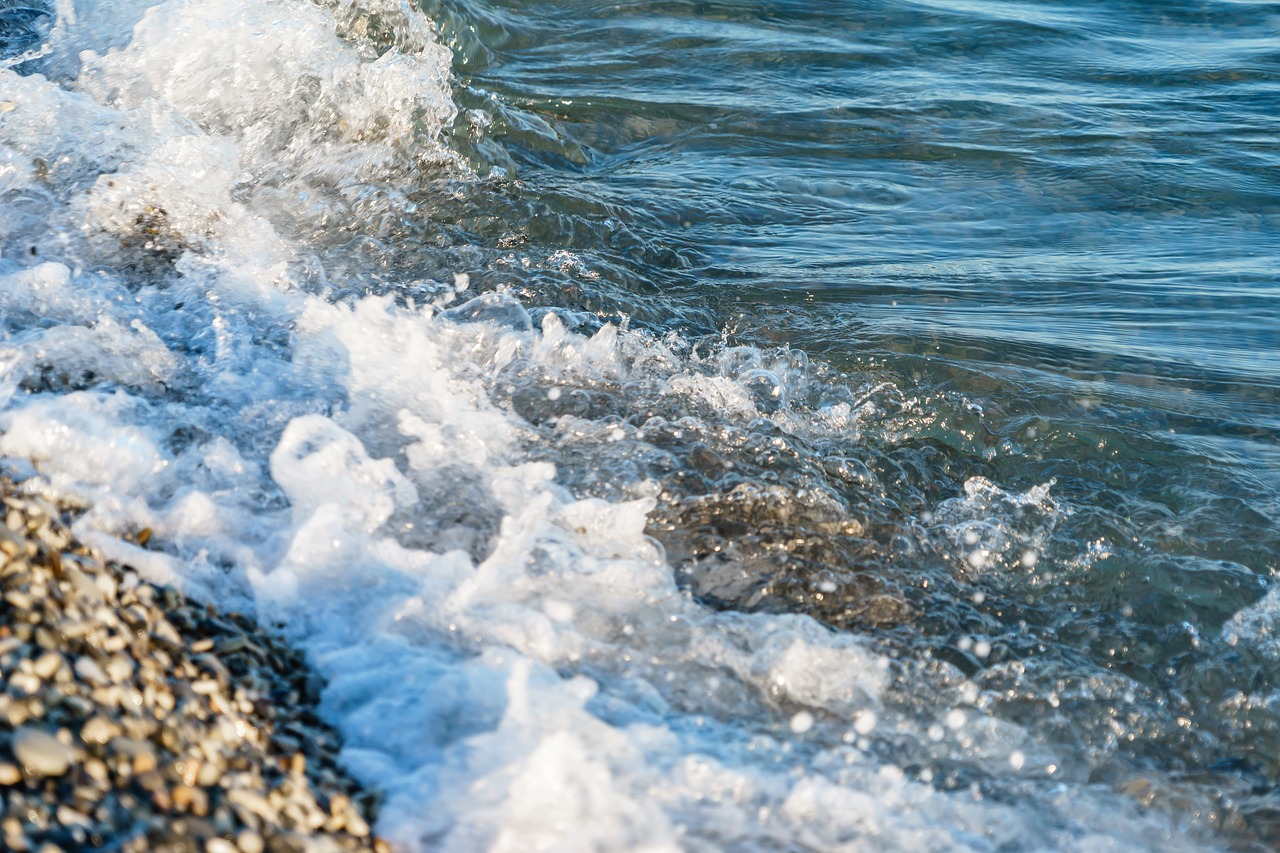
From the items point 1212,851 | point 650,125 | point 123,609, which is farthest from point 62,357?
point 650,125

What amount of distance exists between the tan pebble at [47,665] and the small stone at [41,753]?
140 mm

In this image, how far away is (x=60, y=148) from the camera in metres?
4.81

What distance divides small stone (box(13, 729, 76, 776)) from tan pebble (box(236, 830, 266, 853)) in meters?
0.33

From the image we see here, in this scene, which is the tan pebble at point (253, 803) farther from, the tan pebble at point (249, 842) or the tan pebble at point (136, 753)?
the tan pebble at point (136, 753)

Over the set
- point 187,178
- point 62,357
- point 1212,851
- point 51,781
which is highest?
point 187,178

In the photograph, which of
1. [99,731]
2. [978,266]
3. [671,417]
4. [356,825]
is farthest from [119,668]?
[978,266]

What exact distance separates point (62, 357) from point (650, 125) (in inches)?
155

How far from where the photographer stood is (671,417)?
12.9ft

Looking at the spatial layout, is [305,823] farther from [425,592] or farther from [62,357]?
[62,357]

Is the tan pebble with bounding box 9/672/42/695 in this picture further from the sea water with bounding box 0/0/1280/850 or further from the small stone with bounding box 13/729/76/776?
the sea water with bounding box 0/0/1280/850

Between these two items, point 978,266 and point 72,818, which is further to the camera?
point 978,266

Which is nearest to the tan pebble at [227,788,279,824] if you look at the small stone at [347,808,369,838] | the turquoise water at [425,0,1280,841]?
the small stone at [347,808,369,838]

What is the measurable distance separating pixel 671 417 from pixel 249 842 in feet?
7.20

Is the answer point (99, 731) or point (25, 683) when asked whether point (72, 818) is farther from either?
point (25, 683)
